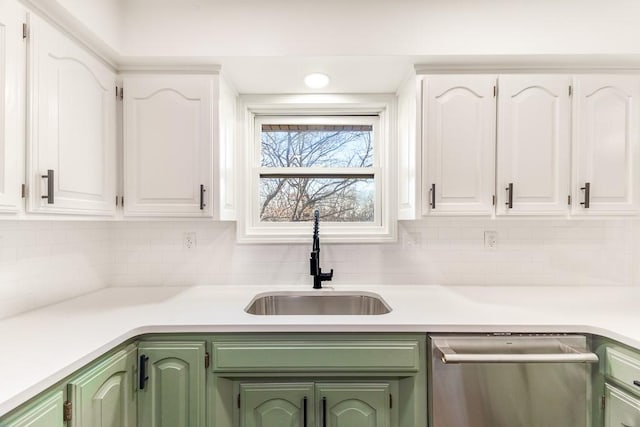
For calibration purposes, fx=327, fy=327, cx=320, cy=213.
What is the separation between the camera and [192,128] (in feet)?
5.38

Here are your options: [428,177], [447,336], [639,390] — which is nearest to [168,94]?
[428,177]

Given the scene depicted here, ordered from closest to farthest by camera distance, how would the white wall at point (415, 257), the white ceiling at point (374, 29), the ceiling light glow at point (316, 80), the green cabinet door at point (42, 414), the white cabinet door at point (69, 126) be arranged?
the green cabinet door at point (42, 414) < the white cabinet door at point (69, 126) < the white ceiling at point (374, 29) < the ceiling light glow at point (316, 80) < the white wall at point (415, 257)

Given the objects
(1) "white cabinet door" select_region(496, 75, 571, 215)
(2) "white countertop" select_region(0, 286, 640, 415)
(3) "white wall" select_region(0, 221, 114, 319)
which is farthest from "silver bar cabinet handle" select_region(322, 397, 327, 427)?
(3) "white wall" select_region(0, 221, 114, 319)

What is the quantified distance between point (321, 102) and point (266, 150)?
0.47 metres

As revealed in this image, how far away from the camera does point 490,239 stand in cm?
200

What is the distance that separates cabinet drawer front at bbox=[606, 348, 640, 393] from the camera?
1.18 m

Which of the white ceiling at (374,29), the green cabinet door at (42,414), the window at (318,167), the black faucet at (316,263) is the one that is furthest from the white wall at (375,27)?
the green cabinet door at (42,414)

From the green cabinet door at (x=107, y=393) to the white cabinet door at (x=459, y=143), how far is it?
1.47m

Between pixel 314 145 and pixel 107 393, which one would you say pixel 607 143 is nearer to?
pixel 314 145

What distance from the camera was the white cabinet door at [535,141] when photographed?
64.4 inches

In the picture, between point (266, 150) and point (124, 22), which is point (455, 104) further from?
point (124, 22)

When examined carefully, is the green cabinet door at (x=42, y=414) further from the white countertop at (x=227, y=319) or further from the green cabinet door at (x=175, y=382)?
the green cabinet door at (x=175, y=382)

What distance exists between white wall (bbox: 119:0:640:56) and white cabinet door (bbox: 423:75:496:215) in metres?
0.17

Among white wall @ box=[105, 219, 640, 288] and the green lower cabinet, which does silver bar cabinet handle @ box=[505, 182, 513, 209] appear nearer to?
white wall @ box=[105, 219, 640, 288]
